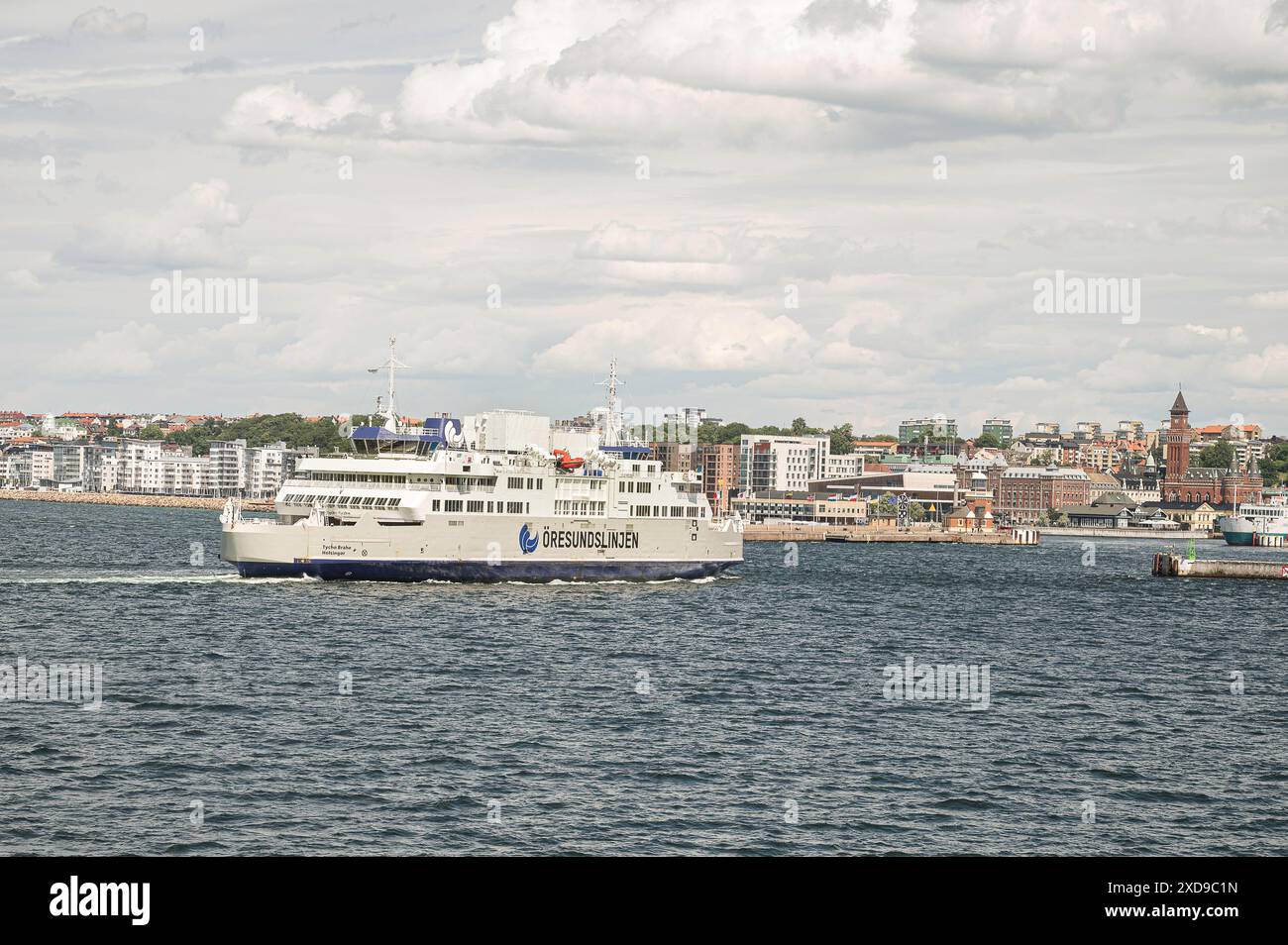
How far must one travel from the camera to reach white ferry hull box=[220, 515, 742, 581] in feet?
227

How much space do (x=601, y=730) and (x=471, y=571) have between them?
125 feet

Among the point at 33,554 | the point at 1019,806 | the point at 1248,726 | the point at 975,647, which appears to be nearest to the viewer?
the point at 1019,806

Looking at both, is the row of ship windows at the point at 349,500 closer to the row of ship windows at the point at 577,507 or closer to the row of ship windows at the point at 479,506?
the row of ship windows at the point at 479,506

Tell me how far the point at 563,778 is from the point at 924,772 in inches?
317

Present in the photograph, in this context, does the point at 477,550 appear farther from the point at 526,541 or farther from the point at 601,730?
the point at 601,730

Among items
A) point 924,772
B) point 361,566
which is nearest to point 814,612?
point 361,566

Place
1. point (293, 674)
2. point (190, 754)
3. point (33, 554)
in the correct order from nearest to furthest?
point (190, 754) < point (293, 674) < point (33, 554)

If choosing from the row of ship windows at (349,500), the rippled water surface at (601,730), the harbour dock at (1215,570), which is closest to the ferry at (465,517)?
the row of ship windows at (349,500)

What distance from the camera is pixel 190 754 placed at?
31406 millimetres

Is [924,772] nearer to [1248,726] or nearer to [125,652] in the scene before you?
[1248,726]

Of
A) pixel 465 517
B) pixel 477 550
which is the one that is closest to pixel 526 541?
pixel 477 550

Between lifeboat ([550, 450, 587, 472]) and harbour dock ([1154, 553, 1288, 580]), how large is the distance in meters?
59.5

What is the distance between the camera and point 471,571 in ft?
241

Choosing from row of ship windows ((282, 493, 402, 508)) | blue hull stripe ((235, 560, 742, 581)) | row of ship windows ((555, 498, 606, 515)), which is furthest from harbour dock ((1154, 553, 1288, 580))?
row of ship windows ((282, 493, 402, 508))
